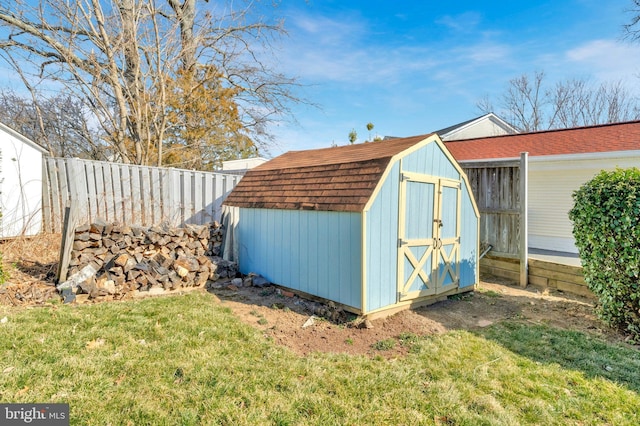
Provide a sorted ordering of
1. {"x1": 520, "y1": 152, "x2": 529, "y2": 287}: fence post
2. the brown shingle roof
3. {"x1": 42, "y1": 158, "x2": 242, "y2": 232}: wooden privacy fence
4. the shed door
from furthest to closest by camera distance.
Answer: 1. {"x1": 42, "y1": 158, "x2": 242, "y2": 232}: wooden privacy fence
2. {"x1": 520, "y1": 152, "x2": 529, "y2": 287}: fence post
3. the shed door
4. the brown shingle roof

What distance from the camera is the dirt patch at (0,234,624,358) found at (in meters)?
3.76

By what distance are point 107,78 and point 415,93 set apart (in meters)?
14.7

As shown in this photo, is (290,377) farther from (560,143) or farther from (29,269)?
(560,143)

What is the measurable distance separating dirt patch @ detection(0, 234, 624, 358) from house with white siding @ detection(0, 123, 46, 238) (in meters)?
0.52

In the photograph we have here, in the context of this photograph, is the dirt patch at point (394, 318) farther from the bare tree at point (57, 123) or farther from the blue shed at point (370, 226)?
the bare tree at point (57, 123)

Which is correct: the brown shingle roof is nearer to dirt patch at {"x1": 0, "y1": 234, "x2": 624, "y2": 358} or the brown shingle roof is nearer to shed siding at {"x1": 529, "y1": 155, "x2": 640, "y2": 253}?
dirt patch at {"x1": 0, "y1": 234, "x2": 624, "y2": 358}

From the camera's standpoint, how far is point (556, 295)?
219 inches

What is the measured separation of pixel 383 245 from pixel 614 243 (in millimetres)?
2762

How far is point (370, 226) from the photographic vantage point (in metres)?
4.14

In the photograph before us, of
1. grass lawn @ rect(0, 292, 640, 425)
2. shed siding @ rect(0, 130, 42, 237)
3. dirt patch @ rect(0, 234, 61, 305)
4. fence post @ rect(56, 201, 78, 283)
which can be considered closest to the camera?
grass lawn @ rect(0, 292, 640, 425)

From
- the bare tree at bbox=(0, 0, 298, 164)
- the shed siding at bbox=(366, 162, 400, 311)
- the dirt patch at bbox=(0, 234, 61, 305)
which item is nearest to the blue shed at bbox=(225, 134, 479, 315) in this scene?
the shed siding at bbox=(366, 162, 400, 311)

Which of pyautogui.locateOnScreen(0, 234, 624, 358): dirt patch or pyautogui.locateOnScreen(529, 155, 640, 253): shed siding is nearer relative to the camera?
pyautogui.locateOnScreen(0, 234, 624, 358): dirt patch

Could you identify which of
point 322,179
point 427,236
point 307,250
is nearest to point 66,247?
point 307,250

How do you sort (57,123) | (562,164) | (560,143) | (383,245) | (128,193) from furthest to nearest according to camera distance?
(57,123) → (560,143) → (562,164) → (128,193) → (383,245)
